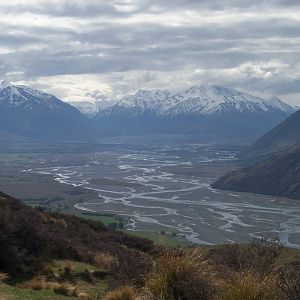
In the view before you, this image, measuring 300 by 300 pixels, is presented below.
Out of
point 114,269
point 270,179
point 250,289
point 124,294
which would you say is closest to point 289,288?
point 250,289

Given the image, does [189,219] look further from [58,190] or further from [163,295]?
[163,295]

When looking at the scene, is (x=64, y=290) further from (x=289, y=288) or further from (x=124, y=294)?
(x=289, y=288)

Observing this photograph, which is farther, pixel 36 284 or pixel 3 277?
pixel 3 277

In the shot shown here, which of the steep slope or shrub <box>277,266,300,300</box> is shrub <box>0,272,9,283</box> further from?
the steep slope

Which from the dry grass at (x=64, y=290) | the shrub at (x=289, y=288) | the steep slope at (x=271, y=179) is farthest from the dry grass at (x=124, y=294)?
the steep slope at (x=271, y=179)

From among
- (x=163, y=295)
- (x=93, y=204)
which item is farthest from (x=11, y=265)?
(x=93, y=204)

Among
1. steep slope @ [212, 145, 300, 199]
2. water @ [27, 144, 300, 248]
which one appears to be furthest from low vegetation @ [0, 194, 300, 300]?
steep slope @ [212, 145, 300, 199]
